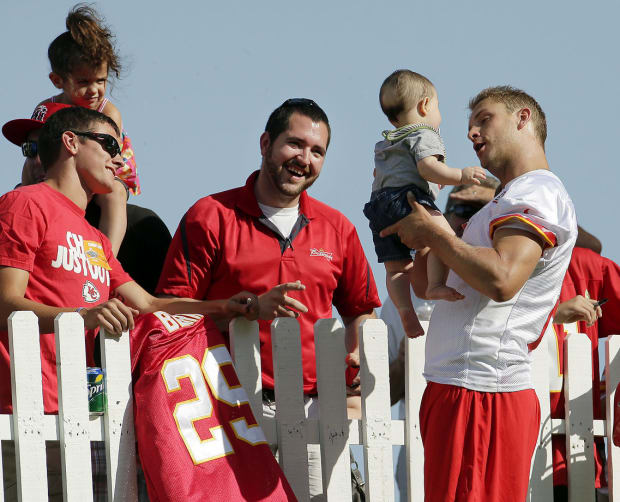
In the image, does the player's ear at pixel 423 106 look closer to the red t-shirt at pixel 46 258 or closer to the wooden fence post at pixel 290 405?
the wooden fence post at pixel 290 405

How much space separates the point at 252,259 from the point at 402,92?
1.32 metres

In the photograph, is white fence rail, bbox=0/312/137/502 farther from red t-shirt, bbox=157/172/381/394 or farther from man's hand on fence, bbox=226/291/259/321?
red t-shirt, bbox=157/172/381/394

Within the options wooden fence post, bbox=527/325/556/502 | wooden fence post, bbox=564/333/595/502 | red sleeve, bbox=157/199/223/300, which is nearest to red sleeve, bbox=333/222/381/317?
red sleeve, bbox=157/199/223/300

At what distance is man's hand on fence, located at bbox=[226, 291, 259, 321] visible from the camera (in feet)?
15.5

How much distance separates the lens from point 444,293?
407cm

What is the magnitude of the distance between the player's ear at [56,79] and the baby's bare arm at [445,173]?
7.83ft

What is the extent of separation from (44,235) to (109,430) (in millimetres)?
944

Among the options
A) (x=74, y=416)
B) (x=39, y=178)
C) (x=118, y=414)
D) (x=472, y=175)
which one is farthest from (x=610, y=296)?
(x=39, y=178)

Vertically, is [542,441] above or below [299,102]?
below

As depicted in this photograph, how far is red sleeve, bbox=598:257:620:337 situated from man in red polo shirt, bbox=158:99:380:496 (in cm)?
139

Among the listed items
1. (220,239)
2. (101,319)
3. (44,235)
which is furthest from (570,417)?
(44,235)

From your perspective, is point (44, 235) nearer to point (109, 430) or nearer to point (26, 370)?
point (26, 370)

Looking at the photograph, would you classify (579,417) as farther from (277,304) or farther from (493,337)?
(277,304)

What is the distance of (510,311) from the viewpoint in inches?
157
